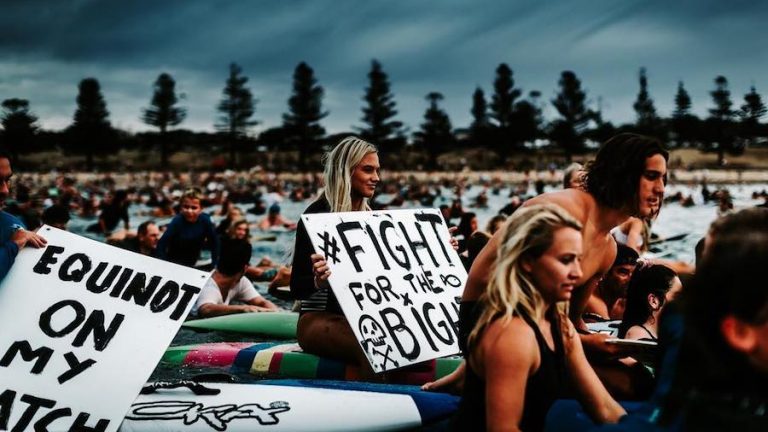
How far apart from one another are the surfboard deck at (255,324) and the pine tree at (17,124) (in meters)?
74.8

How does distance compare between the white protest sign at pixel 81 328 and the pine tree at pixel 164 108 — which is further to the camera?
the pine tree at pixel 164 108

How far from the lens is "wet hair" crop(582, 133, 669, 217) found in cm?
346

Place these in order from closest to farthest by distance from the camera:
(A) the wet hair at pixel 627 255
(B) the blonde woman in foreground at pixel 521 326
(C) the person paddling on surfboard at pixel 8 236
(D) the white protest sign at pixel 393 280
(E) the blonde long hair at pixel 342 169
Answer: (B) the blonde woman in foreground at pixel 521 326 → (C) the person paddling on surfboard at pixel 8 236 → (D) the white protest sign at pixel 393 280 → (E) the blonde long hair at pixel 342 169 → (A) the wet hair at pixel 627 255

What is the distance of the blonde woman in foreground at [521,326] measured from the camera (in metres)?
2.45

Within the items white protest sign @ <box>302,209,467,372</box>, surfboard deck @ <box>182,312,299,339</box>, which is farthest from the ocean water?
white protest sign @ <box>302,209,467,372</box>

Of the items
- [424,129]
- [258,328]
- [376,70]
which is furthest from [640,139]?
[424,129]

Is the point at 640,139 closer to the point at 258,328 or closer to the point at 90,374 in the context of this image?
the point at 90,374

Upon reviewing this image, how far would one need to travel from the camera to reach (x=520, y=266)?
2.61 metres

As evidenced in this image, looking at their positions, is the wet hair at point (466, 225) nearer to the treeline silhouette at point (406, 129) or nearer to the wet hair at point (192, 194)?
the wet hair at point (192, 194)

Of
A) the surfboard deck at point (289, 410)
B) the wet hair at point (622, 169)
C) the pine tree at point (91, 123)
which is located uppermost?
the pine tree at point (91, 123)

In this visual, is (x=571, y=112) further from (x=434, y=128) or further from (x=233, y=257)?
(x=233, y=257)

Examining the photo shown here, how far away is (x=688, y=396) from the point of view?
1.71m

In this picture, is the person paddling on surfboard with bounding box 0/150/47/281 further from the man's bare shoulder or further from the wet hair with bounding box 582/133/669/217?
the wet hair with bounding box 582/133/669/217

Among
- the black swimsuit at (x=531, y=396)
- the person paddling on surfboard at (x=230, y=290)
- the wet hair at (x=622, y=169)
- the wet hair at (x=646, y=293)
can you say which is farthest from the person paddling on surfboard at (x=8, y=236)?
the person paddling on surfboard at (x=230, y=290)
